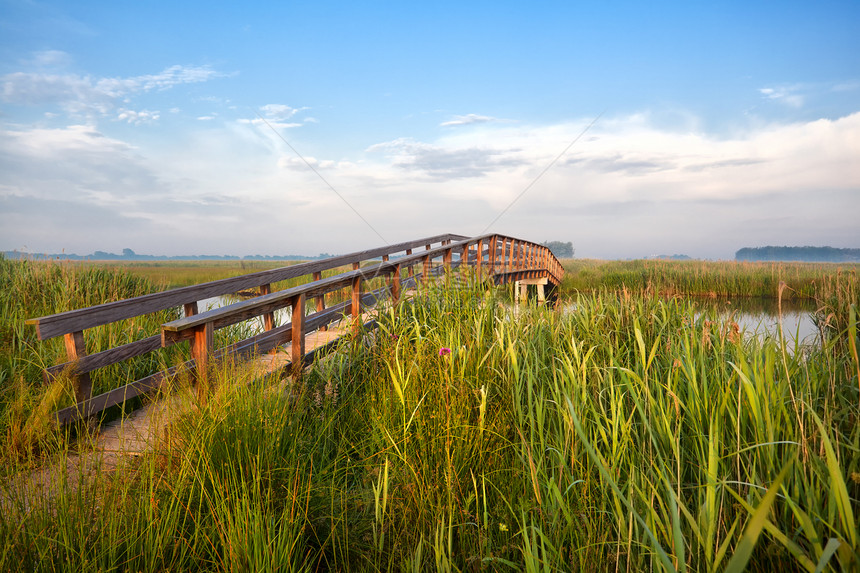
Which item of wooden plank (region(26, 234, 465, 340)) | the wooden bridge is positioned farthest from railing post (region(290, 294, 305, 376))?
wooden plank (region(26, 234, 465, 340))

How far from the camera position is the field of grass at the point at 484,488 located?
6.35 feet

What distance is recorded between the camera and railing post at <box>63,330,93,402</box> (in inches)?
161

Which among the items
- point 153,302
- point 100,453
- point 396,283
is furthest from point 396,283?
point 100,453

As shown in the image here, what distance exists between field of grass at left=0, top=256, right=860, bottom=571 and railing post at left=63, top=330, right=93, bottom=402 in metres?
1.65

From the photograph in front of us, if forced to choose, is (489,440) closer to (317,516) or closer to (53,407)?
(317,516)

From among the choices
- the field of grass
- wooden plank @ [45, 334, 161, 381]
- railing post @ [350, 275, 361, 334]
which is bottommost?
the field of grass

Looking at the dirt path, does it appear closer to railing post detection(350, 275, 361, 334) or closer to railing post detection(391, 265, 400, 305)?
railing post detection(350, 275, 361, 334)

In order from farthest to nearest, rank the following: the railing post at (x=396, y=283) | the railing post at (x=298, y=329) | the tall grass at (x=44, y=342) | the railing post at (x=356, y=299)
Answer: the railing post at (x=396, y=283)
the railing post at (x=356, y=299)
the railing post at (x=298, y=329)
the tall grass at (x=44, y=342)

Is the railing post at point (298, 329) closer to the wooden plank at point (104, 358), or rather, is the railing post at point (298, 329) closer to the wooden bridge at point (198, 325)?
the wooden bridge at point (198, 325)

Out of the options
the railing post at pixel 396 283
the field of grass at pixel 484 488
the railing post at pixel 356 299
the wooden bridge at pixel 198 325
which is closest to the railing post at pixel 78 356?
the wooden bridge at pixel 198 325

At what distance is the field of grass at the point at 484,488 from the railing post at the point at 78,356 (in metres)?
1.65

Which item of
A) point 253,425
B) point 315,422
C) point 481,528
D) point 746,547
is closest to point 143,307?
point 315,422

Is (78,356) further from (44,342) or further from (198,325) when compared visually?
(44,342)

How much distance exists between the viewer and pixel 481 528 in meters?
2.56
